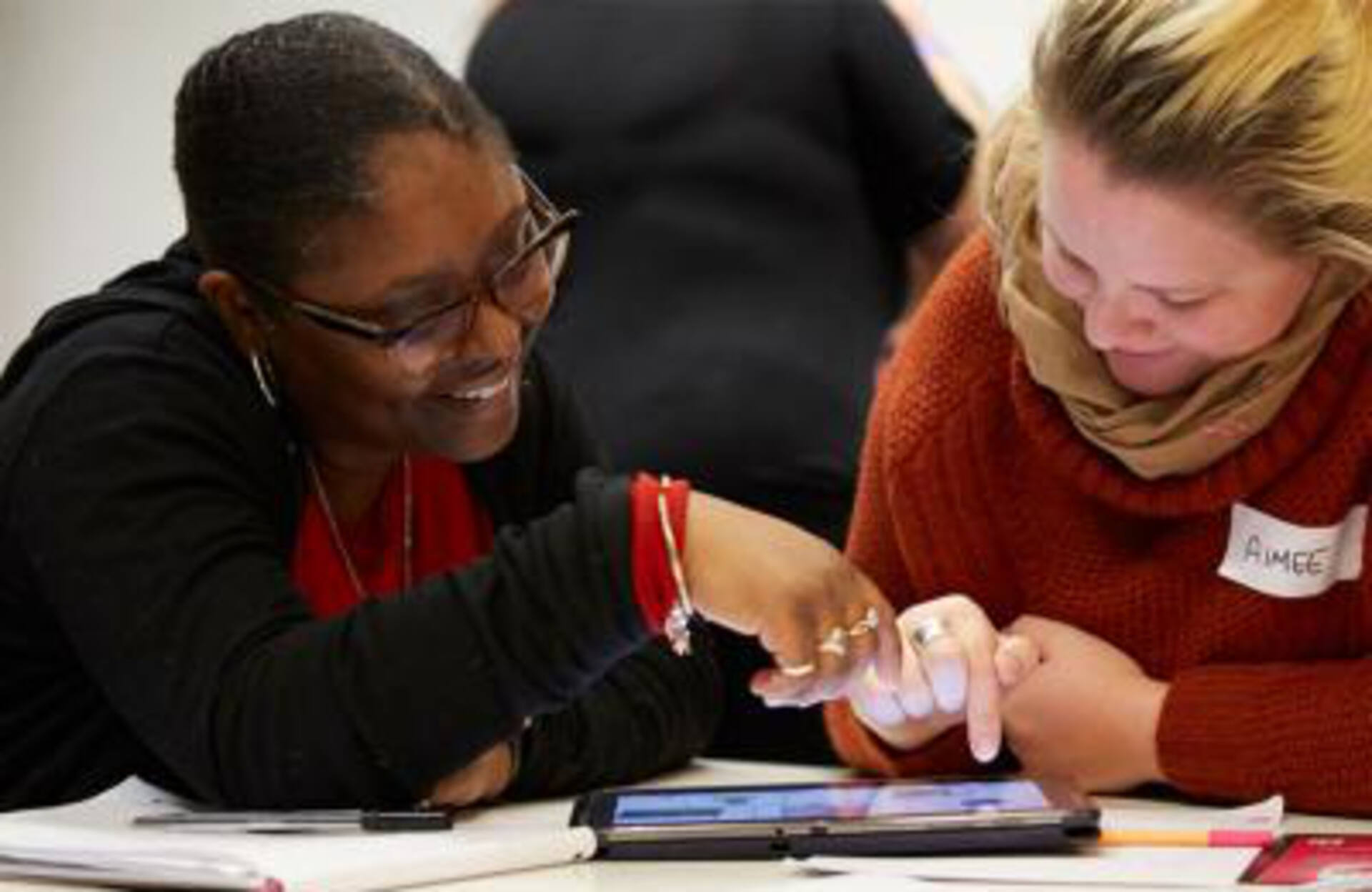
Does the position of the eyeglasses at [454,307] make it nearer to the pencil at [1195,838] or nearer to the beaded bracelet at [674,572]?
the beaded bracelet at [674,572]

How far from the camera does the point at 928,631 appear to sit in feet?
4.34

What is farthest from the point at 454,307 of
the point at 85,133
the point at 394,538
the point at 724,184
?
the point at 85,133

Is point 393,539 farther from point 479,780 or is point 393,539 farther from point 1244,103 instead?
point 1244,103

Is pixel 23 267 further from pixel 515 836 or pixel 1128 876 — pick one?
pixel 1128 876

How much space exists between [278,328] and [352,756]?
1.03 feet

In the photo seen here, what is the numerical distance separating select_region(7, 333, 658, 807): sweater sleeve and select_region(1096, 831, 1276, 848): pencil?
0.29 meters

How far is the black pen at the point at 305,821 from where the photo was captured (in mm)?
1249

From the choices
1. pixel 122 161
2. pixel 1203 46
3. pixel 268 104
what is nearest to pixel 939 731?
pixel 1203 46

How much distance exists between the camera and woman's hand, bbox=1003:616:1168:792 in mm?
1433

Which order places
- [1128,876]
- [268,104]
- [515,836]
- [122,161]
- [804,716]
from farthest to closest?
1. [122,161]
2. [804,716]
3. [268,104]
4. [515,836]
5. [1128,876]

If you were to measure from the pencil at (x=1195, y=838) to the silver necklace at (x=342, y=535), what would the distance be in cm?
49

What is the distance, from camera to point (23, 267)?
11.7 feet

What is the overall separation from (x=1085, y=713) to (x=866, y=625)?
10.1 inches

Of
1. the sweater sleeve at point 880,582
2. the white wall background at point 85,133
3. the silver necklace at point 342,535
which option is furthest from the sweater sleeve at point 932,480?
the white wall background at point 85,133
